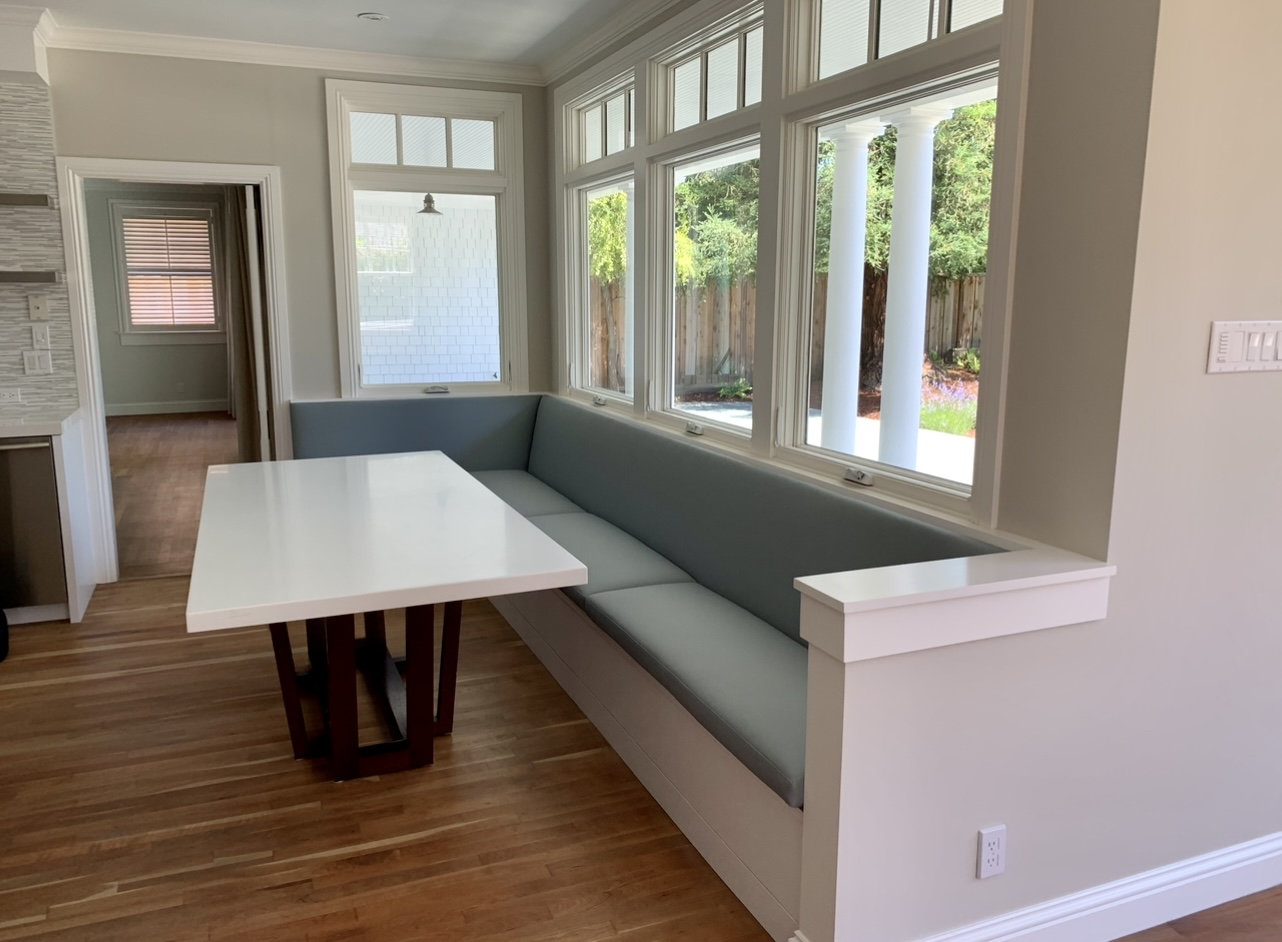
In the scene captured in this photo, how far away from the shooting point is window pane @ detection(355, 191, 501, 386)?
16.3 feet

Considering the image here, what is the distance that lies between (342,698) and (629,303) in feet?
7.83

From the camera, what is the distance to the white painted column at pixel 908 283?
2521mm

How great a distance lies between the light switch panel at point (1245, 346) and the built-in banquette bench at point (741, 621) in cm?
53

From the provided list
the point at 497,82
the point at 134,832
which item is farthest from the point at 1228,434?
the point at 497,82

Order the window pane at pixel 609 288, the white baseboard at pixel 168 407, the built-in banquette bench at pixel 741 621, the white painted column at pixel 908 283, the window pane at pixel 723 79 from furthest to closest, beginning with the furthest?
the white baseboard at pixel 168 407, the window pane at pixel 609 288, the window pane at pixel 723 79, the white painted column at pixel 908 283, the built-in banquette bench at pixel 741 621

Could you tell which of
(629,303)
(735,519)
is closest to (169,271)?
(629,303)

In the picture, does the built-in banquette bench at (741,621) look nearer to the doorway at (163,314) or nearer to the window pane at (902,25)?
the window pane at (902,25)

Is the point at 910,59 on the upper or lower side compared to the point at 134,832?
upper

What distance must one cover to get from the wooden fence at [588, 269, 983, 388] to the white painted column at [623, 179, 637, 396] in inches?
2.1

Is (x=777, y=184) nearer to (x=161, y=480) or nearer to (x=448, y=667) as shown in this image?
(x=448, y=667)

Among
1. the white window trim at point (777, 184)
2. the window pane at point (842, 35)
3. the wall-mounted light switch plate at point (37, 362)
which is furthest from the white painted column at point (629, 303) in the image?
the wall-mounted light switch plate at point (37, 362)

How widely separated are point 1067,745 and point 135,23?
14.7 ft

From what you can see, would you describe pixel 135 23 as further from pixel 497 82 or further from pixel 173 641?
pixel 173 641

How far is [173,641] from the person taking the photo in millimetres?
3857
